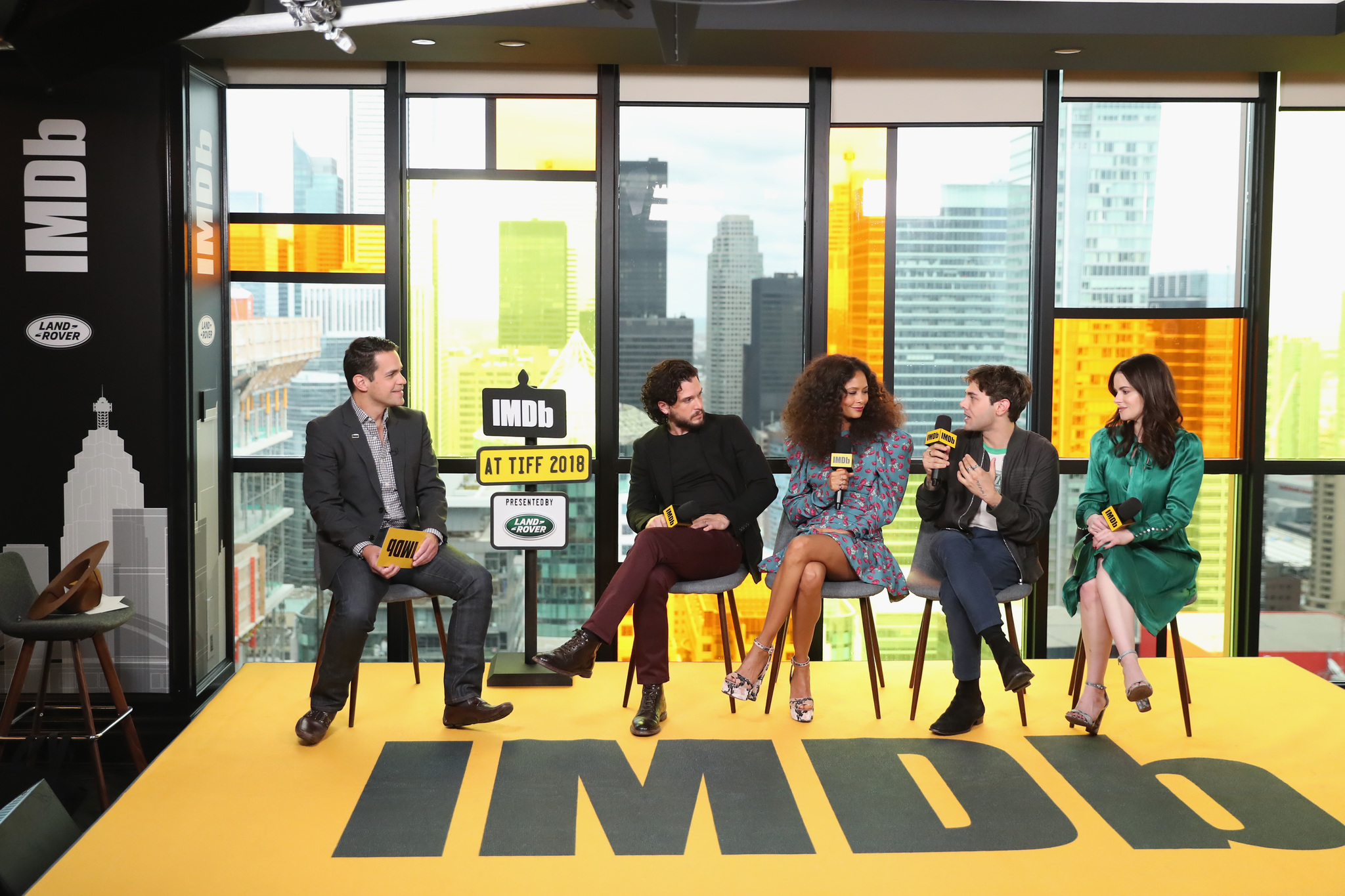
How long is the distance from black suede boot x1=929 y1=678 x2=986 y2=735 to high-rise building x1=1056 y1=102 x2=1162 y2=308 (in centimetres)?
195

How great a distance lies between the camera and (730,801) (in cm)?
335

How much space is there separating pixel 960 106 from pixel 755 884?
3.47 meters

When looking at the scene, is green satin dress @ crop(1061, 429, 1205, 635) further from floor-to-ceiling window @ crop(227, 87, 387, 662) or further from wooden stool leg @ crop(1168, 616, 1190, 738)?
floor-to-ceiling window @ crop(227, 87, 387, 662)

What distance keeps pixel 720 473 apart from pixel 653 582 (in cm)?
55

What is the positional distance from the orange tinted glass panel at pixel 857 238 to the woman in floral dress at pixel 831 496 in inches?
25.3

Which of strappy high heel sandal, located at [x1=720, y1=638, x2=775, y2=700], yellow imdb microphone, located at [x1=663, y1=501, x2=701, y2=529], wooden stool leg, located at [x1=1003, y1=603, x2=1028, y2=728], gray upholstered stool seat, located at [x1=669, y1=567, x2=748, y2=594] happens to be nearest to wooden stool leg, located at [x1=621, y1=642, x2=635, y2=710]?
gray upholstered stool seat, located at [x1=669, y1=567, x2=748, y2=594]

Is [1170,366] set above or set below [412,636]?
above

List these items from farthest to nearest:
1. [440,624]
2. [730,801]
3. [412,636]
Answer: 1. [412,636]
2. [440,624]
3. [730,801]

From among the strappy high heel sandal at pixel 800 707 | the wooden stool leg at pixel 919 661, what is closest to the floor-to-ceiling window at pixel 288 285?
the strappy high heel sandal at pixel 800 707

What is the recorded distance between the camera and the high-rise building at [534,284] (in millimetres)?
4859

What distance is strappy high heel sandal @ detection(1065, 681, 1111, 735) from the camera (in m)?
3.83

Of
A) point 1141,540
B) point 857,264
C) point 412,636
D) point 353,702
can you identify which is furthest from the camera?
point 857,264

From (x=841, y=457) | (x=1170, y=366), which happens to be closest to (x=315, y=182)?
(x=841, y=457)

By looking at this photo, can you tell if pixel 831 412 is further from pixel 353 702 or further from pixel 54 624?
pixel 54 624
